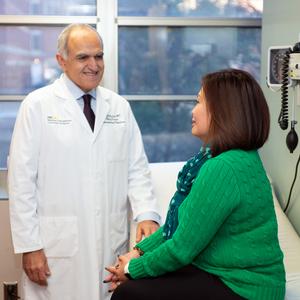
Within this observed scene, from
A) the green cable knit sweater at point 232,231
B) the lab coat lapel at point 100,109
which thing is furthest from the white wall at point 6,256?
the green cable knit sweater at point 232,231

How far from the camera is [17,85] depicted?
3049 millimetres

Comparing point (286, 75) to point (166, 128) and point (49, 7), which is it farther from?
point (49, 7)

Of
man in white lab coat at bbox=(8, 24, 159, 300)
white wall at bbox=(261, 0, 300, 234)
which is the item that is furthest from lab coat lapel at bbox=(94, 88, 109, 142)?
white wall at bbox=(261, 0, 300, 234)

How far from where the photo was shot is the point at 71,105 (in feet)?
7.06

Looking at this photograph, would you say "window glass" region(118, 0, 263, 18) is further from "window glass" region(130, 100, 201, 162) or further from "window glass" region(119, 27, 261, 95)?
"window glass" region(130, 100, 201, 162)

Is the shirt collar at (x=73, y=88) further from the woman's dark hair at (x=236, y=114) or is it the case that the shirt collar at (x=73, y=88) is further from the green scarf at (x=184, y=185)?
the woman's dark hair at (x=236, y=114)

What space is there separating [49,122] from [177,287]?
941mm

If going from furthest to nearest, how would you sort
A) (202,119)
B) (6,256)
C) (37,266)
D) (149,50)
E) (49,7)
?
(149,50) → (49,7) → (6,256) → (37,266) → (202,119)

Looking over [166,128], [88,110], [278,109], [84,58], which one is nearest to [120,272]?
[88,110]

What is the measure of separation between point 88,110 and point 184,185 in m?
0.73

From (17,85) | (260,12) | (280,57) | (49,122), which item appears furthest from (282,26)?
(17,85)

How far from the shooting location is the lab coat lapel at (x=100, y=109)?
2.17 meters

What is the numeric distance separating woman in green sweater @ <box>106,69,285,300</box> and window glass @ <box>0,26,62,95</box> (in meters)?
1.75

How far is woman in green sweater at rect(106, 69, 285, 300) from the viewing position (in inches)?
54.5
